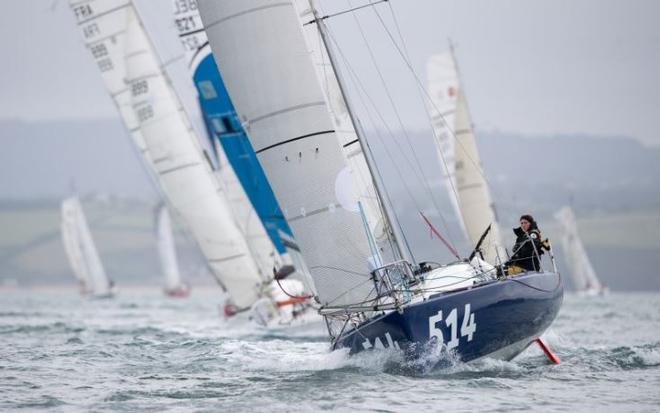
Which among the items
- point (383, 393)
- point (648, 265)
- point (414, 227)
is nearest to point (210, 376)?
point (383, 393)

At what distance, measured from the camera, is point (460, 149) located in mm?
26703

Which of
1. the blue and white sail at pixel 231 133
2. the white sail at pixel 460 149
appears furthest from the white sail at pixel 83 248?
the blue and white sail at pixel 231 133

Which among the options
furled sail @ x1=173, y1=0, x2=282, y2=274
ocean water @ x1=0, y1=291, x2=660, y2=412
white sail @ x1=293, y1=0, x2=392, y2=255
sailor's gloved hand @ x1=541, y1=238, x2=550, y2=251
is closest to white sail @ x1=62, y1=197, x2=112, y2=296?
furled sail @ x1=173, y1=0, x2=282, y2=274

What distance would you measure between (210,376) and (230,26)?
400cm

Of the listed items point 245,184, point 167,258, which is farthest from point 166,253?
point 245,184

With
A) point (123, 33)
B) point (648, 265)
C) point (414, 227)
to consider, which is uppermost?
point (123, 33)

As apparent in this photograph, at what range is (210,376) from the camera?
1271cm

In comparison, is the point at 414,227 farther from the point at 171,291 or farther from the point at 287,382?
the point at 287,382

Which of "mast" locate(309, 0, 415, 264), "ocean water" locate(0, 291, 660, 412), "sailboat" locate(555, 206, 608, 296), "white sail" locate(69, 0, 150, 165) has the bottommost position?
"sailboat" locate(555, 206, 608, 296)

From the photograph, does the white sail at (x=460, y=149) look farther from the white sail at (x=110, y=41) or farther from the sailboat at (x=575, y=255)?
the sailboat at (x=575, y=255)

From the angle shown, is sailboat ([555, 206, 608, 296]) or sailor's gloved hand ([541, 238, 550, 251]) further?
sailboat ([555, 206, 608, 296])

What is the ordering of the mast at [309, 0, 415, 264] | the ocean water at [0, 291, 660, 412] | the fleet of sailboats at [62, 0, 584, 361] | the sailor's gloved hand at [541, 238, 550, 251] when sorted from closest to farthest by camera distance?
the ocean water at [0, 291, 660, 412] → the fleet of sailboats at [62, 0, 584, 361] → the mast at [309, 0, 415, 264] → the sailor's gloved hand at [541, 238, 550, 251]

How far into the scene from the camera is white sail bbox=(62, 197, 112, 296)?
197 ft

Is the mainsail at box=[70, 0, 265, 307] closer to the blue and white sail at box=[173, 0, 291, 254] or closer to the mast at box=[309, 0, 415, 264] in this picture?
the blue and white sail at box=[173, 0, 291, 254]
